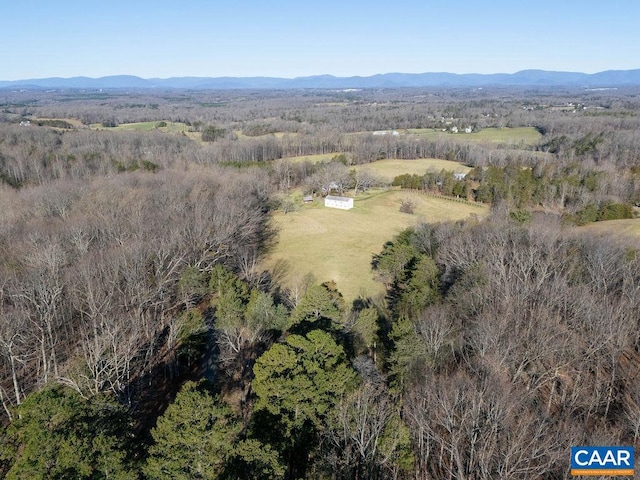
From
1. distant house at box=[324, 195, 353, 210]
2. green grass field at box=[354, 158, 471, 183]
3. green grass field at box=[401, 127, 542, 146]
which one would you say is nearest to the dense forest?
distant house at box=[324, 195, 353, 210]

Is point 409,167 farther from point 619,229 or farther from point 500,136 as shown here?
point 500,136

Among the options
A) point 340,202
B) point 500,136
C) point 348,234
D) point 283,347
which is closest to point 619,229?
point 348,234

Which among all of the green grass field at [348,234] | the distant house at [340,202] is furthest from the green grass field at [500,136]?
the distant house at [340,202]

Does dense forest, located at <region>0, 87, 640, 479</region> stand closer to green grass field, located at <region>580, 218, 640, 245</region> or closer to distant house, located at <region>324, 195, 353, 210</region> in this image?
green grass field, located at <region>580, 218, 640, 245</region>

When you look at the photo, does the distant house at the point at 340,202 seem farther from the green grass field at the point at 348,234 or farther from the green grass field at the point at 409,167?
the green grass field at the point at 409,167

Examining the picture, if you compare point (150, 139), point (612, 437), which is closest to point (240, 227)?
point (612, 437)

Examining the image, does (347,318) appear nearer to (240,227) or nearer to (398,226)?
(240,227)
